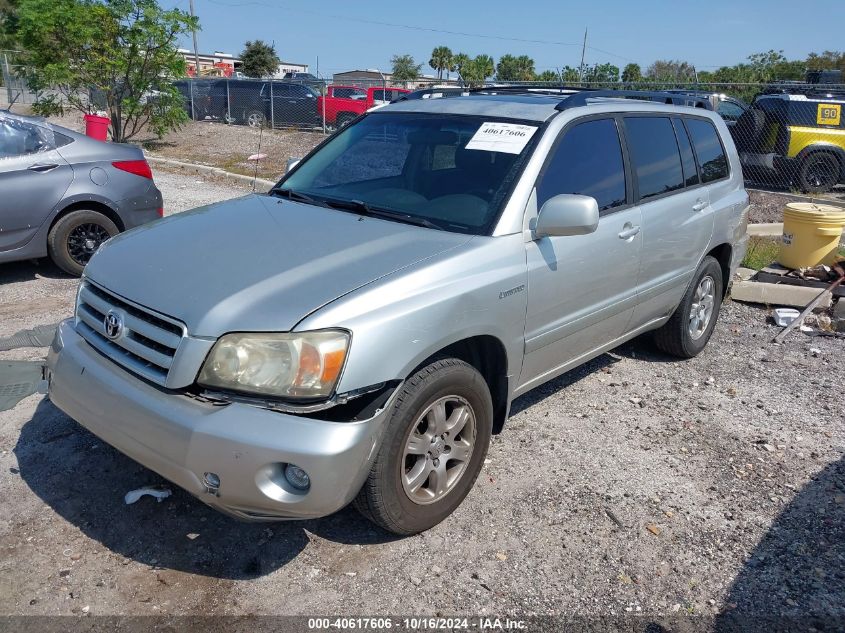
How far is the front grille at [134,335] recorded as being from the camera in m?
2.77

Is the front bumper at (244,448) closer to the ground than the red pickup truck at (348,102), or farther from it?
closer to the ground

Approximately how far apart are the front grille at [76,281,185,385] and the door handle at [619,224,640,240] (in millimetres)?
2539

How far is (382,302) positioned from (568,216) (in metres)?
1.09

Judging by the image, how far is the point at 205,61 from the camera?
7225 cm

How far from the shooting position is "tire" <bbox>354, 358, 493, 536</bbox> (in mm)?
2867

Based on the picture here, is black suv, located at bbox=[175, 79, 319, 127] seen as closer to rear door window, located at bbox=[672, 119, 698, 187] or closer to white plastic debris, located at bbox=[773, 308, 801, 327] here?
white plastic debris, located at bbox=[773, 308, 801, 327]

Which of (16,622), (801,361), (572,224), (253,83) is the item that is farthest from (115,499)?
(253,83)

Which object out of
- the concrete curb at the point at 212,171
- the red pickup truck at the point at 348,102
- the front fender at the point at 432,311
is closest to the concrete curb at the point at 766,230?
the front fender at the point at 432,311

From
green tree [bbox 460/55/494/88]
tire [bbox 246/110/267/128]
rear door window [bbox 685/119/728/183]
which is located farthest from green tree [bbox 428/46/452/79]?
rear door window [bbox 685/119/728/183]

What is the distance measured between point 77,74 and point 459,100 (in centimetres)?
1453

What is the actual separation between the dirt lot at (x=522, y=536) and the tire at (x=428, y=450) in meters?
0.17

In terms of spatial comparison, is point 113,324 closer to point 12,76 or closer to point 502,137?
point 502,137

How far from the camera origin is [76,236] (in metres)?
6.49

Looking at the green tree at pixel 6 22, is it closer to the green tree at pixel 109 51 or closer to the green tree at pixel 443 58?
the green tree at pixel 109 51
